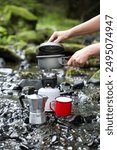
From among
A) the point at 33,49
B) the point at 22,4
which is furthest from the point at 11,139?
the point at 22,4

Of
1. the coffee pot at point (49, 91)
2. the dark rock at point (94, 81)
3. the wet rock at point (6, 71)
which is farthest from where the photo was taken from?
the wet rock at point (6, 71)

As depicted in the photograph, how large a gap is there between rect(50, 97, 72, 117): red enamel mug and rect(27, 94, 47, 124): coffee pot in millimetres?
157

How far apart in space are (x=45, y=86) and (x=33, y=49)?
151 inches

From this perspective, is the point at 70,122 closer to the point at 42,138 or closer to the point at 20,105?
the point at 42,138

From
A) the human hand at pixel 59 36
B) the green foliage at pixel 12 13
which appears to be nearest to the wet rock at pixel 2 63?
the human hand at pixel 59 36

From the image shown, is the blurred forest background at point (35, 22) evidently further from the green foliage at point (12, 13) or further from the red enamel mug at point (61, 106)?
the red enamel mug at point (61, 106)

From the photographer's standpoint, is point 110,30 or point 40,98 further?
point 40,98

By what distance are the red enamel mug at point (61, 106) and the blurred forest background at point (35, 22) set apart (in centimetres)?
379

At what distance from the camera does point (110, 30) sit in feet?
11.2

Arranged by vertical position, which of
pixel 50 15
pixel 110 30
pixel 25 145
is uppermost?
pixel 50 15

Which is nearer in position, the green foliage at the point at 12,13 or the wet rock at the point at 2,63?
the wet rock at the point at 2,63

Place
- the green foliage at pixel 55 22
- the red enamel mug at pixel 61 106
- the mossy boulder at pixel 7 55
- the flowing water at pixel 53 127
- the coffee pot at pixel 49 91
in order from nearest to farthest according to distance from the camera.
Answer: the flowing water at pixel 53 127
the red enamel mug at pixel 61 106
the coffee pot at pixel 49 91
the mossy boulder at pixel 7 55
the green foliage at pixel 55 22

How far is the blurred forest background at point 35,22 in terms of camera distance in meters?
8.44

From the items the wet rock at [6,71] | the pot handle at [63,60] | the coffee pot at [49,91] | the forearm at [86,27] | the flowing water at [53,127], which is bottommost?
the flowing water at [53,127]
